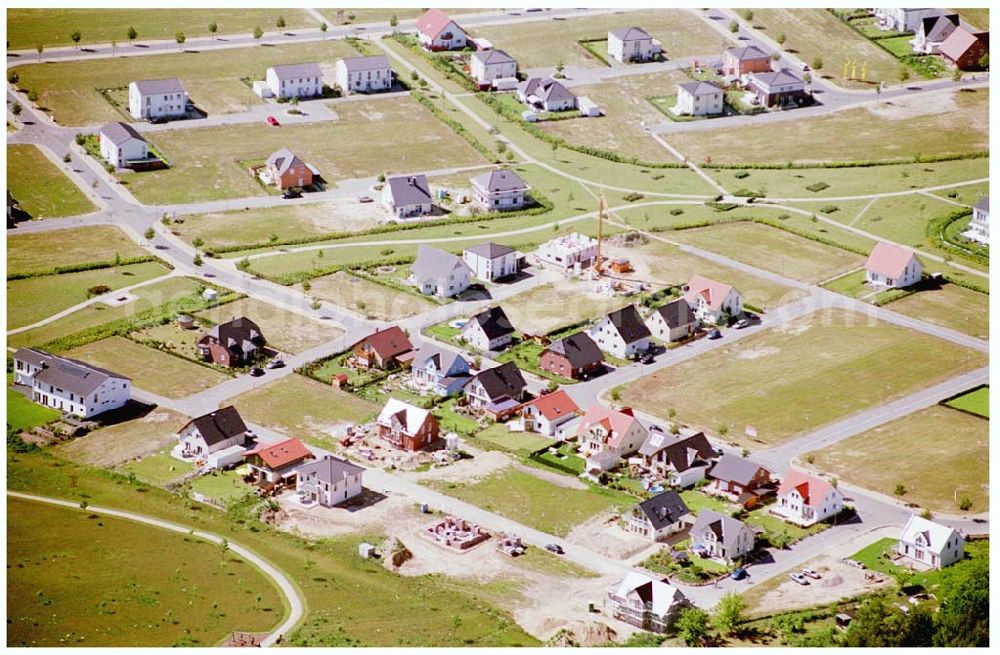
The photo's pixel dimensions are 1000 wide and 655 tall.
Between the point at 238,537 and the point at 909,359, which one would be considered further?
the point at 909,359

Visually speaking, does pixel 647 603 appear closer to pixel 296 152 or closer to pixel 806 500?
pixel 806 500

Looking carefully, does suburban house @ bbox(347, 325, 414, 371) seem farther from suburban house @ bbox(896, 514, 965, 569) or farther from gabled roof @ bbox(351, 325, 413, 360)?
suburban house @ bbox(896, 514, 965, 569)

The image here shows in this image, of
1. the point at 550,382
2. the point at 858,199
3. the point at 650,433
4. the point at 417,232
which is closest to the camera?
the point at 650,433

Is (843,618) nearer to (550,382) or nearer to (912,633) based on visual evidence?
(912,633)

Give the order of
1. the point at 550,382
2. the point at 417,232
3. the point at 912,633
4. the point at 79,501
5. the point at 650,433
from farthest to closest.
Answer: the point at 417,232 → the point at 550,382 → the point at 650,433 → the point at 79,501 → the point at 912,633

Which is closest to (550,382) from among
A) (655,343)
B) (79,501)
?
(655,343)

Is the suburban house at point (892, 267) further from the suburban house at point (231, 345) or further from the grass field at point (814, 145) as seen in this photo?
the suburban house at point (231, 345)

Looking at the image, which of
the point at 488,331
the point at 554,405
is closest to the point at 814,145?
the point at 488,331
